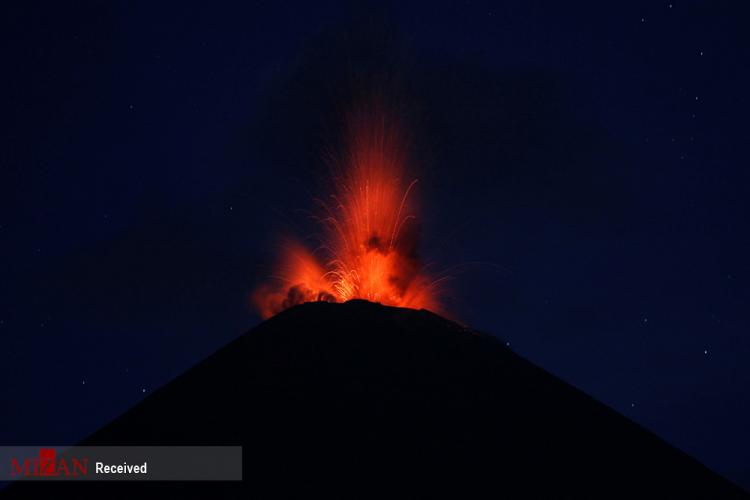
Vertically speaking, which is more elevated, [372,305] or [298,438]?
[372,305]

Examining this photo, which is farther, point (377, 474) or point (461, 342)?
point (461, 342)

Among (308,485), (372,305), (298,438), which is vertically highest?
(372,305)

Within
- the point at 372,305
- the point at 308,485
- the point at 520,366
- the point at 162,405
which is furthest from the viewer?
the point at 372,305

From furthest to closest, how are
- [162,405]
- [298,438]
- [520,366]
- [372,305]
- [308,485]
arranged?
[372,305], [520,366], [162,405], [298,438], [308,485]

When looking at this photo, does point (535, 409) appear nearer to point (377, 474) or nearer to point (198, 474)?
point (377, 474)

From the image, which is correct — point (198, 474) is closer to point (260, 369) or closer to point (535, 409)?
point (260, 369)

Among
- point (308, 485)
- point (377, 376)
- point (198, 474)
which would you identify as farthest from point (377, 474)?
point (377, 376)
